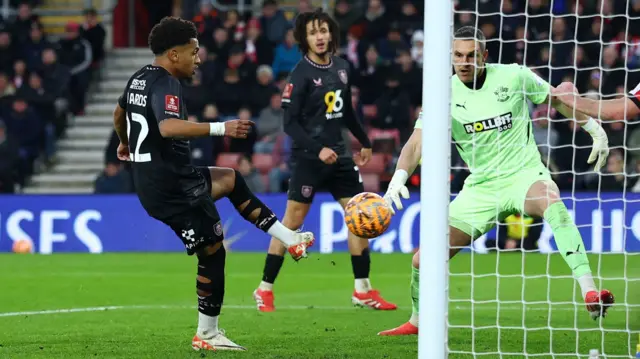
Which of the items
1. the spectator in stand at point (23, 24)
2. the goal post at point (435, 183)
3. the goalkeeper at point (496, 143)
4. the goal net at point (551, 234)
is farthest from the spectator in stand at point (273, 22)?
the goal post at point (435, 183)

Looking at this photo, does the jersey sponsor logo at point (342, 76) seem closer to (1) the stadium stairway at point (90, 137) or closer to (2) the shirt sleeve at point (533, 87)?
(2) the shirt sleeve at point (533, 87)

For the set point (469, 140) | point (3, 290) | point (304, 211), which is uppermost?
point (469, 140)

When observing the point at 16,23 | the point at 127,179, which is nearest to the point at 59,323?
the point at 127,179

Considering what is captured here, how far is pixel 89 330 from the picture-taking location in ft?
25.6

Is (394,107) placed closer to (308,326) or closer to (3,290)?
(3,290)

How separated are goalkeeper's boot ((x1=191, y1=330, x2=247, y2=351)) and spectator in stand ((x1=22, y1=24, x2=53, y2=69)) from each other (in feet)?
45.7

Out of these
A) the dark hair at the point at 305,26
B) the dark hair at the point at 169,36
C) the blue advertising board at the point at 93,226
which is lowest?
the blue advertising board at the point at 93,226

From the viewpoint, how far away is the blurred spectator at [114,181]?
1683 centimetres

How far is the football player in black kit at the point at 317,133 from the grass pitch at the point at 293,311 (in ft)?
1.27

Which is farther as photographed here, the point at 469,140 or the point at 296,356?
the point at 469,140

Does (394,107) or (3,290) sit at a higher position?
(394,107)

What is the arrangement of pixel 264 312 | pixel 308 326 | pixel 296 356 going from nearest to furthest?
pixel 296 356
pixel 308 326
pixel 264 312

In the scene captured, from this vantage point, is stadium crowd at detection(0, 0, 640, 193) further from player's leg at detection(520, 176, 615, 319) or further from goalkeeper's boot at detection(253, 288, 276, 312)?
player's leg at detection(520, 176, 615, 319)

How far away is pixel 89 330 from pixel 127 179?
9233 mm
